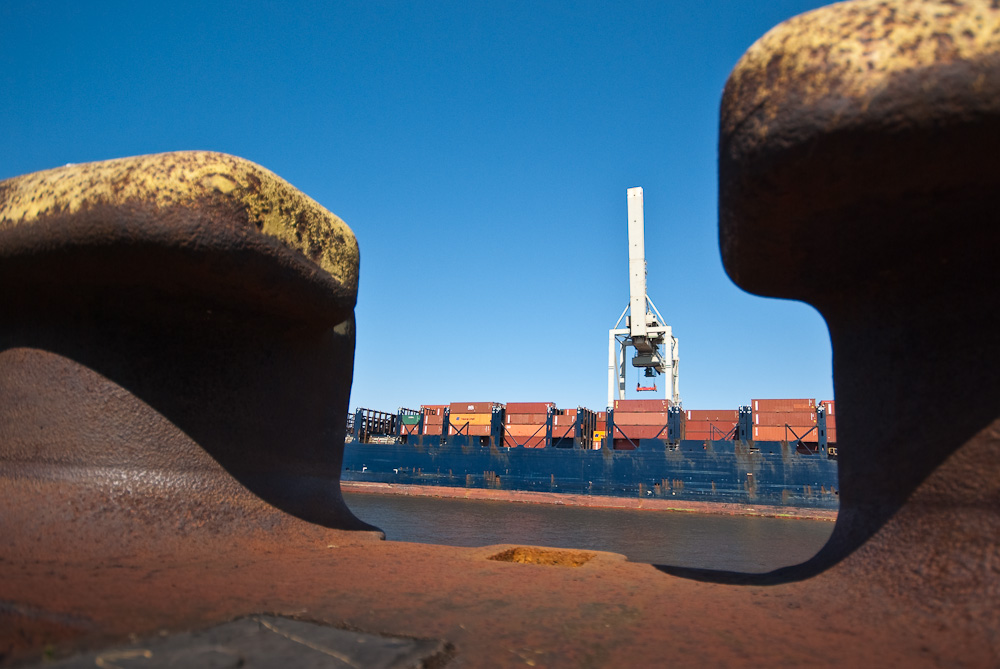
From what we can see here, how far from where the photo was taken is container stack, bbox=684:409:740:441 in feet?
72.7

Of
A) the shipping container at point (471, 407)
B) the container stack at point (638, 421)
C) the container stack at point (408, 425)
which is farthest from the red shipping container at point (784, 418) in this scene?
the container stack at point (408, 425)

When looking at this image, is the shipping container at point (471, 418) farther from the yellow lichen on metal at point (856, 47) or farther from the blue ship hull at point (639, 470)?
the yellow lichen on metal at point (856, 47)

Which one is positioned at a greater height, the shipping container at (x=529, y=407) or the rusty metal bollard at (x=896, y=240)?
the shipping container at (x=529, y=407)

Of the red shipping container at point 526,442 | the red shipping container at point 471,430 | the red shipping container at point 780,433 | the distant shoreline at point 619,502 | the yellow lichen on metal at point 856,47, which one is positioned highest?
the yellow lichen on metal at point 856,47

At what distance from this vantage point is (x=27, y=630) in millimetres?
1014

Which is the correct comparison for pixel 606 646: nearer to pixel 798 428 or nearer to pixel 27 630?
pixel 27 630

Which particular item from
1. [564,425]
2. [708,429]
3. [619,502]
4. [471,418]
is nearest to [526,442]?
[564,425]

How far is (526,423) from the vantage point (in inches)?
1001

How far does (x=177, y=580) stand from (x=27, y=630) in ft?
1.81

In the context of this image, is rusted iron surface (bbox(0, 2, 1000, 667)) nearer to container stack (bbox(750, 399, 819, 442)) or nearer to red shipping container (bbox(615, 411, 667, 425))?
container stack (bbox(750, 399, 819, 442))

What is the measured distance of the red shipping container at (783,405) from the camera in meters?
21.8

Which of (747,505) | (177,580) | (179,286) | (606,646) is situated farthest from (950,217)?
(747,505)

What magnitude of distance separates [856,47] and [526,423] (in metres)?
24.5

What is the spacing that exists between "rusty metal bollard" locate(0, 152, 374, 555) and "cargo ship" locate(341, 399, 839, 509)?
65.9 ft
